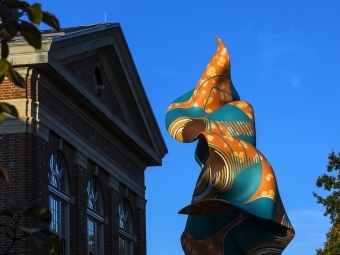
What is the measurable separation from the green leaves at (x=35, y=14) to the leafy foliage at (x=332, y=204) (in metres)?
27.2

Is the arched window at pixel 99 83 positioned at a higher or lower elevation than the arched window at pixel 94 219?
higher

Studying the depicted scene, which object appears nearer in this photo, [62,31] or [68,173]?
[68,173]

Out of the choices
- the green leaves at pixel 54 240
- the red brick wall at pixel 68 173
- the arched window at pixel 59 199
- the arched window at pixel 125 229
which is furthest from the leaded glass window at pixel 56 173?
the green leaves at pixel 54 240

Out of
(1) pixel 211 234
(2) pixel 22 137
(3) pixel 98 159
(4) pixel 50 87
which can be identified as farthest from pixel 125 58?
(1) pixel 211 234

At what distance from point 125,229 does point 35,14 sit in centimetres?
2143

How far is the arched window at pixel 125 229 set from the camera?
24.8 meters

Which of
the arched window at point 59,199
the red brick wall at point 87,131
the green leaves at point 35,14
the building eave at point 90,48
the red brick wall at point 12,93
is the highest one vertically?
the building eave at point 90,48

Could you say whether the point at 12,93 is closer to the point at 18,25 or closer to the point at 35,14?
the point at 18,25

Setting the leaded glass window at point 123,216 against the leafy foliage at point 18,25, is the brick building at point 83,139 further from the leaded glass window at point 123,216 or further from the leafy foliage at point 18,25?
the leafy foliage at point 18,25

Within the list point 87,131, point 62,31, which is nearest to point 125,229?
point 87,131

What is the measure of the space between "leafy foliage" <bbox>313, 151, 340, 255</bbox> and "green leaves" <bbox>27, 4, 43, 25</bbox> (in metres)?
27.2

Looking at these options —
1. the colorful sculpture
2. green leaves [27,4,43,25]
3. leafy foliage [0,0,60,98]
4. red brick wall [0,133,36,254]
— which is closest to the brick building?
red brick wall [0,133,36,254]

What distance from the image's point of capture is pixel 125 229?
25.3 m

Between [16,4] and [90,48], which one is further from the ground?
[90,48]
